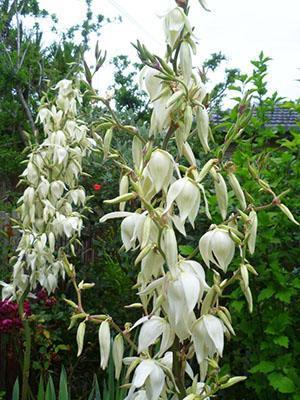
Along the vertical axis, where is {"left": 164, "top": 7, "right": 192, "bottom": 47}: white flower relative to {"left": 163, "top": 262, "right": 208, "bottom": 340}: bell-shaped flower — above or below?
above

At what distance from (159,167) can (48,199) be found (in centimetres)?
164

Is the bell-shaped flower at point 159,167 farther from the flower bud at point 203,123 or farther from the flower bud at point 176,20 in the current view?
the flower bud at point 176,20

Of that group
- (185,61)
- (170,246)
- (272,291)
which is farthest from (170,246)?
(272,291)

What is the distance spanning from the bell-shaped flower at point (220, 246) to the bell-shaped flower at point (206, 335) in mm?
94

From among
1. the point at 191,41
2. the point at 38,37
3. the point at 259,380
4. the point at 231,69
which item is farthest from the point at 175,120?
the point at 231,69

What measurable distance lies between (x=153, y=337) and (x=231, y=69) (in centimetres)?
778

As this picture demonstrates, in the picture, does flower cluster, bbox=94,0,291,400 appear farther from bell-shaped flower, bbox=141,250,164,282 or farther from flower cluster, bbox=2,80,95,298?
flower cluster, bbox=2,80,95,298

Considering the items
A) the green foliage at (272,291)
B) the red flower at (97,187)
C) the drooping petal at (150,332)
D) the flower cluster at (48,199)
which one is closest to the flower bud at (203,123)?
the drooping petal at (150,332)

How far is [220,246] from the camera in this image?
104 centimetres

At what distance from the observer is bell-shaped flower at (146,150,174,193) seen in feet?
→ 3.37

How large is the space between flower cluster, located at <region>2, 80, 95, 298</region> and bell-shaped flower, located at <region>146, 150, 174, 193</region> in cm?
150

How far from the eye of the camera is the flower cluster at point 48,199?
8.32 feet

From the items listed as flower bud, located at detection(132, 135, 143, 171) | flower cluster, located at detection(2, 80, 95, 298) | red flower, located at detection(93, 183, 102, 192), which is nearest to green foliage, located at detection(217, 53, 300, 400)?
flower cluster, located at detection(2, 80, 95, 298)

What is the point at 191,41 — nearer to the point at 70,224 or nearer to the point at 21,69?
the point at 70,224
